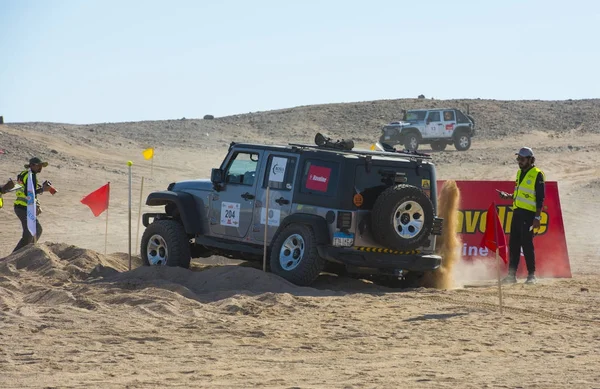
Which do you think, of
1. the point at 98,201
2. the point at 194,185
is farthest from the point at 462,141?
the point at 194,185

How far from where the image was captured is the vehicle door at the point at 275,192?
14.0 m

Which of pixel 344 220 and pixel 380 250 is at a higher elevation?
pixel 344 220

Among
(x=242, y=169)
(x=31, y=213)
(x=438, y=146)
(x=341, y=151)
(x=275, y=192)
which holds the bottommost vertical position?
(x=31, y=213)

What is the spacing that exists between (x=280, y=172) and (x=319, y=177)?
2.12 ft

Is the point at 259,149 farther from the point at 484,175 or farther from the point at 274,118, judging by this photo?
the point at 274,118

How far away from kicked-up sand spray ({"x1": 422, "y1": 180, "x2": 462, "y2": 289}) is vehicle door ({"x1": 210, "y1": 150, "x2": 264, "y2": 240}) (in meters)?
2.48

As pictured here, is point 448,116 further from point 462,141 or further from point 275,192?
point 275,192

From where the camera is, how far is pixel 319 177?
13.8m

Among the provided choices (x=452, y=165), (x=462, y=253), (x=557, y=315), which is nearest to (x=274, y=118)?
(x=452, y=165)

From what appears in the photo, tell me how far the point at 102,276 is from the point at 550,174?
67.1 feet

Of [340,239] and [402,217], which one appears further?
[402,217]

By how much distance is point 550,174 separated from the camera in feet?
107

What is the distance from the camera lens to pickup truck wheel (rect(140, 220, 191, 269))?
15.0m

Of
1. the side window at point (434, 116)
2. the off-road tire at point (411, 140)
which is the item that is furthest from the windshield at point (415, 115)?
the off-road tire at point (411, 140)
